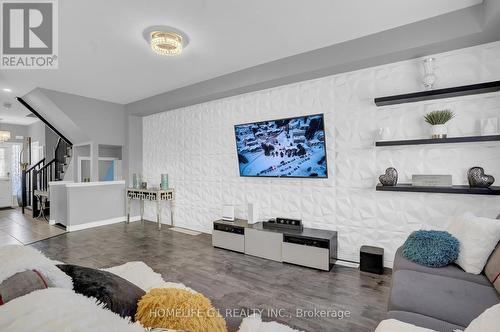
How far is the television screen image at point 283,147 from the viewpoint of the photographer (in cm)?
331

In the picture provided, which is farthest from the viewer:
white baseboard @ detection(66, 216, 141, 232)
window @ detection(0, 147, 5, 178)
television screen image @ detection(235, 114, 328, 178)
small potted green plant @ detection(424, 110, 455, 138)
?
window @ detection(0, 147, 5, 178)

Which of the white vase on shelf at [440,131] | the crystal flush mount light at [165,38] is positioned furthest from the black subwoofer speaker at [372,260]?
the crystal flush mount light at [165,38]

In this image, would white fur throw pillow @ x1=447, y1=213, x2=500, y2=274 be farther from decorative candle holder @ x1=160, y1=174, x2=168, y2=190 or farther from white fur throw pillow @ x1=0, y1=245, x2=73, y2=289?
decorative candle holder @ x1=160, y1=174, x2=168, y2=190

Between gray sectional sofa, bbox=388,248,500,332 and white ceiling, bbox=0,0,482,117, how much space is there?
2.28m

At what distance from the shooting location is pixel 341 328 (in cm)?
191

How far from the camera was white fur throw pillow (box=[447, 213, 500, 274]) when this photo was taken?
1.75 m

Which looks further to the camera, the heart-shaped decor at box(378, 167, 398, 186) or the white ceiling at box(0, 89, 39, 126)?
the white ceiling at box(0, 89, 39, 126)

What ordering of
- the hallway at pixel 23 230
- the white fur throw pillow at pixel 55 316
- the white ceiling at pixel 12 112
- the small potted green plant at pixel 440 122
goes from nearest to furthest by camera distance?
the white fur throw pillow at pixel 55 316 < the small potted green plant at pixel 440 122 < the hallway at pixel 23 230 < the white ceiling at pixel 12 112

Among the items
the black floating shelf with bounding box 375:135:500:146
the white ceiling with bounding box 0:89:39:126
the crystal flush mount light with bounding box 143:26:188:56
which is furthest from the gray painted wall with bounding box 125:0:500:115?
the white ceiling with bounding box 0:89:39:126

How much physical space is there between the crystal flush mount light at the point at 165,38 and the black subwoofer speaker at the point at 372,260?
125 inches

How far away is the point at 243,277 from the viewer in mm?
2773

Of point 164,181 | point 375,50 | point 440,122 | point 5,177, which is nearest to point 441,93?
point 440,122

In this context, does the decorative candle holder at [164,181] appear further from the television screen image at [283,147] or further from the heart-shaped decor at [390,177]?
the heart-shaped decor at [390,177]

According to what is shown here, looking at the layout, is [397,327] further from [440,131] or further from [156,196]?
[156,196]
